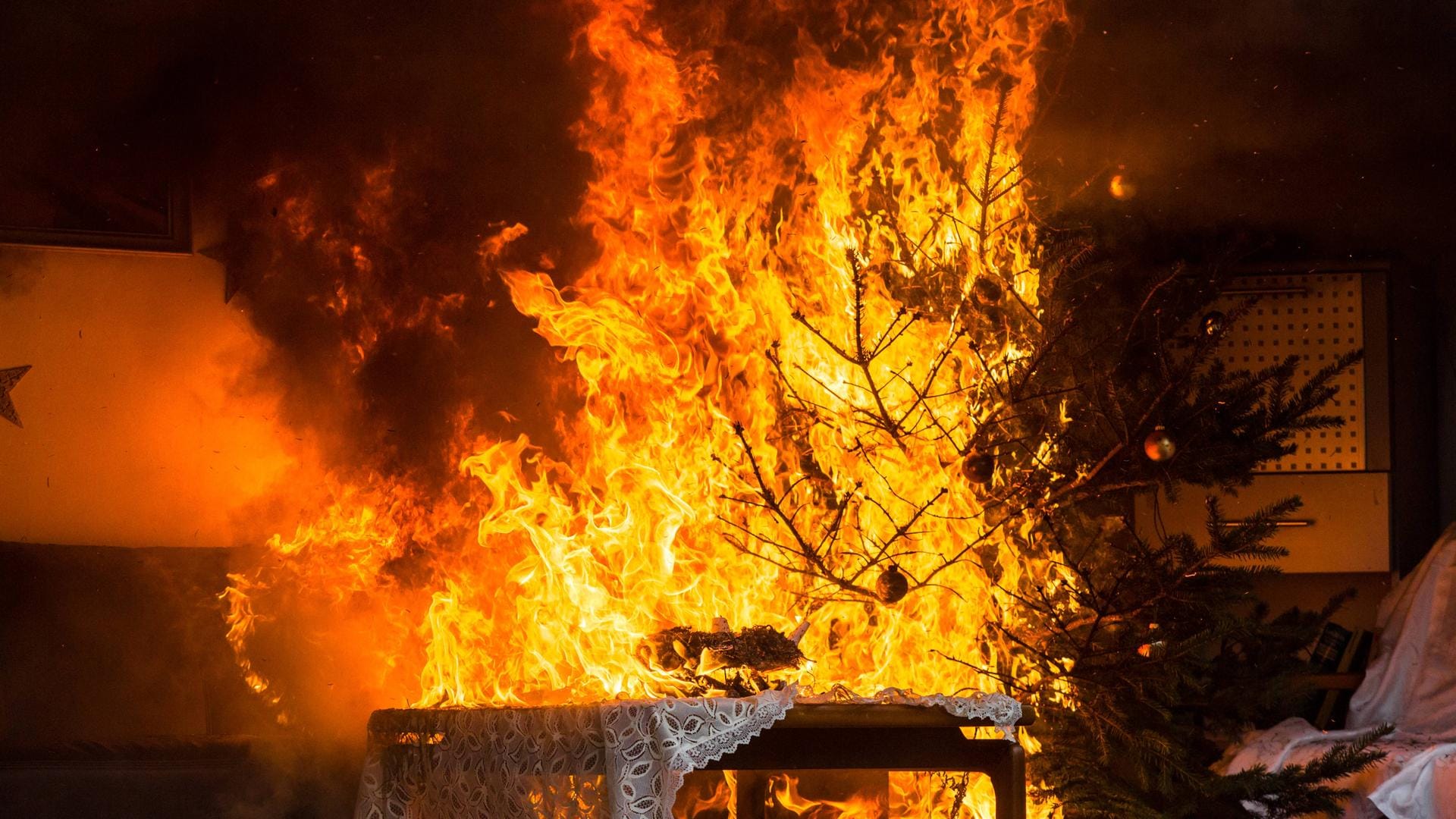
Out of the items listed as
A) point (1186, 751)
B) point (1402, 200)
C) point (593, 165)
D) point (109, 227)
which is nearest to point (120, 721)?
point (109, 227)

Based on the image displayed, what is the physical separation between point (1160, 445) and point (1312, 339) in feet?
6.08

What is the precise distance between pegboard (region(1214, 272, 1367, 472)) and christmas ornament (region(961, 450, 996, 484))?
1706mm

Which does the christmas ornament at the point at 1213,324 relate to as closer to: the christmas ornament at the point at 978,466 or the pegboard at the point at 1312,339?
the christmas ornament at the point at 978,466

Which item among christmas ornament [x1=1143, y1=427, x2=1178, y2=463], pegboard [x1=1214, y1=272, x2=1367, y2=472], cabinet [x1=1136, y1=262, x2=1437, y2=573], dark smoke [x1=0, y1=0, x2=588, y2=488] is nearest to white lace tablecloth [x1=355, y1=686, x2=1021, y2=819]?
christmas ornament [x1=1143, y1=427, x2=1178, y2=463]

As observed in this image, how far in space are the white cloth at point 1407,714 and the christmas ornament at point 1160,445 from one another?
3.62 feet

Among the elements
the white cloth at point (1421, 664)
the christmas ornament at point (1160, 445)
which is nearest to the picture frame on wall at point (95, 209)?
the christmas ornament at point (1160, 445)

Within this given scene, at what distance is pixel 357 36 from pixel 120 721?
2739mm

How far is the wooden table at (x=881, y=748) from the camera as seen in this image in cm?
315

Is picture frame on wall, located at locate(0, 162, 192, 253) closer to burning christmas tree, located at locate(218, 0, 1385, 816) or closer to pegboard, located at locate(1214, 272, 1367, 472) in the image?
burning christmas tree, located at locate(218, 0, 1385, 816)

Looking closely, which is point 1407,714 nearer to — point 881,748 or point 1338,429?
point 1338,429

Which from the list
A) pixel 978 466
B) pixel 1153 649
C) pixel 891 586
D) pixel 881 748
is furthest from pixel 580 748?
pixel 1153 649

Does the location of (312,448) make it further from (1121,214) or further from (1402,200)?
(1402,200)

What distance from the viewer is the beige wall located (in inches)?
199

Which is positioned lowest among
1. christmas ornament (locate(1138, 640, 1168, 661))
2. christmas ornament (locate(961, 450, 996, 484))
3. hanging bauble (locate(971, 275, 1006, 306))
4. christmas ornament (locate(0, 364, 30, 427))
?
christmas ornament (locate(1138, 640, 1168, 661))
